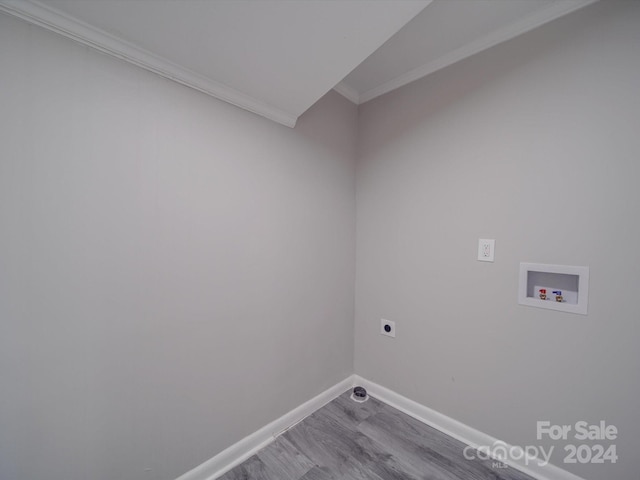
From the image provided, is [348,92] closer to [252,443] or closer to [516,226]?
[516,226]

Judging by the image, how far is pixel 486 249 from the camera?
1.43m

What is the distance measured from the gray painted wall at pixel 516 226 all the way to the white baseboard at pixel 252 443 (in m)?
0.58

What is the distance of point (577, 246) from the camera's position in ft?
3.86

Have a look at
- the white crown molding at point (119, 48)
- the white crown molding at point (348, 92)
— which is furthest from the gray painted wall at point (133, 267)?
the white crown molding at point (348, 92)

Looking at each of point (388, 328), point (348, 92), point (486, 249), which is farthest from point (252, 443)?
point (348, 92)

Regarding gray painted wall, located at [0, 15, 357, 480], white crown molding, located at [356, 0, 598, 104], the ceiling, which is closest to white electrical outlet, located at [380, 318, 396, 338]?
gray painted wall, located at [0, 15, 357, 480]

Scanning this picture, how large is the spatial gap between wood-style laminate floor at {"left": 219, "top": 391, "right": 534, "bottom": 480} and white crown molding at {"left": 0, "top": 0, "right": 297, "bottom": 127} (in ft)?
6.76

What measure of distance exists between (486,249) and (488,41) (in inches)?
49.0

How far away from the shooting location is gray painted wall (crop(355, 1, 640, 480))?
109cm

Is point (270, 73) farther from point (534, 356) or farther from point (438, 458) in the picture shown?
point (438, 458)

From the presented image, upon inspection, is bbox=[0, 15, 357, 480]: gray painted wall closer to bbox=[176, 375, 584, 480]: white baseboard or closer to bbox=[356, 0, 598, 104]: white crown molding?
bbox=[176, 375, 584, 480]: white baseboard

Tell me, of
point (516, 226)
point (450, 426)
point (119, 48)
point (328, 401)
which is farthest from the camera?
point (328, 401)

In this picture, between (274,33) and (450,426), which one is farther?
(450,426)

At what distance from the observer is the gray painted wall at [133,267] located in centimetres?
83
